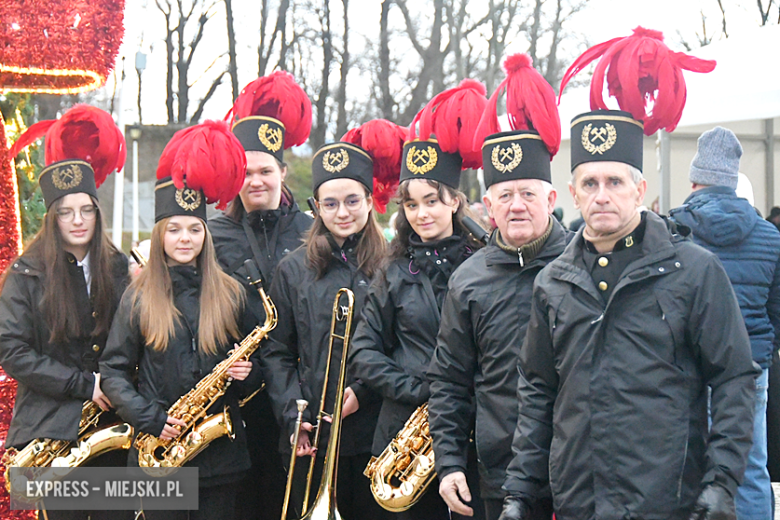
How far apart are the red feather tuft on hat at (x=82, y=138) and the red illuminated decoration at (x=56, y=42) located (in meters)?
0.33

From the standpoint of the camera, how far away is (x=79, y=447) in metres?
4.20

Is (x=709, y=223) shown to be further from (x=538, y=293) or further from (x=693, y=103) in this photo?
(x=693, y=103)

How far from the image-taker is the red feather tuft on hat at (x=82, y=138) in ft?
14.6

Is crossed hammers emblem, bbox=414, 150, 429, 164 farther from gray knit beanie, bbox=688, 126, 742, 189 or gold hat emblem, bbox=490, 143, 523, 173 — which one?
gray knit beanie, bbox=688, 126, 742, 189

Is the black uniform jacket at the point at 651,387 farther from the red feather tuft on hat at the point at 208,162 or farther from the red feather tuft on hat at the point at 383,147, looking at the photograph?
the red feather tuft on hat at the point at 208,162

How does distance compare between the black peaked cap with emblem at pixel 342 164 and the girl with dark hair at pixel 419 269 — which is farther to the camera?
the black peaked cap with emblem at pixel 342 164

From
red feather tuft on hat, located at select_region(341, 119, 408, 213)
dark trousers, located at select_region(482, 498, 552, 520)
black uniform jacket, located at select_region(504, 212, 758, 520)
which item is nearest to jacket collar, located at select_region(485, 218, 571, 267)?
black uniform jacket, located at select_region(504, 212, 758, 520)

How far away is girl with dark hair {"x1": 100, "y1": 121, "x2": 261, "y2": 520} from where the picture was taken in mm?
3889

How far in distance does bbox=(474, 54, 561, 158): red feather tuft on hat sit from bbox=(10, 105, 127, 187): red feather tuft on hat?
2.48 metres

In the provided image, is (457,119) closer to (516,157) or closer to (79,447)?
(516,157)

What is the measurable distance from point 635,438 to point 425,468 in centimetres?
122

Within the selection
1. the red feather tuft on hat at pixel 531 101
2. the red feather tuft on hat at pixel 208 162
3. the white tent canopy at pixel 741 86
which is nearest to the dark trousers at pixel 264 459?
the red feather tuft on hat at pixel 208 162

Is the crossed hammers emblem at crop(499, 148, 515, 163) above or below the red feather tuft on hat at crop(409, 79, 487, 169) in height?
below

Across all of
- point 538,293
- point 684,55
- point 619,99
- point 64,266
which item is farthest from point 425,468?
point 64,266
